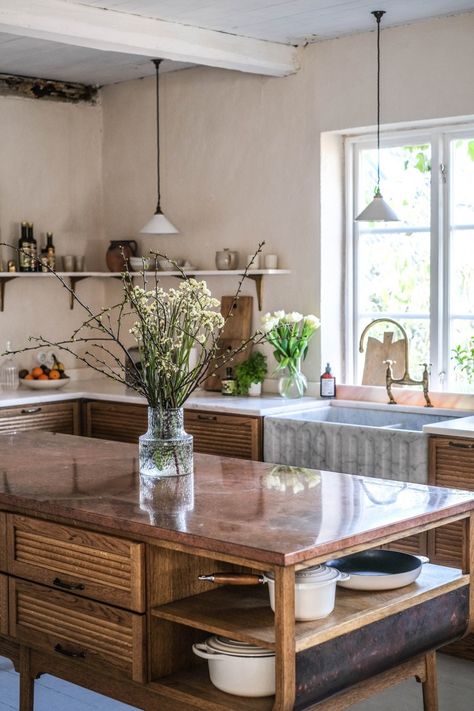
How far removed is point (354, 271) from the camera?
20.3ft

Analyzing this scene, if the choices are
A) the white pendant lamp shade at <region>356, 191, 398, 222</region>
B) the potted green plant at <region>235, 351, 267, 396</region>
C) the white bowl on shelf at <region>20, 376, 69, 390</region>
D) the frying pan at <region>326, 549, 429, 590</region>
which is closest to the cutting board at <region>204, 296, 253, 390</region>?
the potted green plant at <region>235, 351, 267, 396</region>

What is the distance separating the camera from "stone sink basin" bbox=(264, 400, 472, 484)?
4934 mm

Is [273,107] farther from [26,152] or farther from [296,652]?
[296,652]

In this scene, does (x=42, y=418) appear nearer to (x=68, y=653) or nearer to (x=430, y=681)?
(x=68, y=653)

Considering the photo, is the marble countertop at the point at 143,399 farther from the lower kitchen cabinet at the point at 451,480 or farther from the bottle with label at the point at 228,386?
the lower kitchen cabinet at the point at 451,480

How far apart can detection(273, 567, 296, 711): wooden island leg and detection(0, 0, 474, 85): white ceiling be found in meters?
3.34

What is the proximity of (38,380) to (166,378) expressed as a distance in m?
3.27

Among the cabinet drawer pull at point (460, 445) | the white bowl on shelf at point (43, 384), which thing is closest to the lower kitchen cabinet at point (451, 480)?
the cabinet drawer pull at point (460, 445)

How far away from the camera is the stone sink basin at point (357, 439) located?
4.93m

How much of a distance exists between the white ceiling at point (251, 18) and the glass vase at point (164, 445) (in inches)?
92.8

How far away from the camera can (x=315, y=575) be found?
274 cm

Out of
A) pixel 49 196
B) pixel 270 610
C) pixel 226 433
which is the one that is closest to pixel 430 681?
pixel 270 610

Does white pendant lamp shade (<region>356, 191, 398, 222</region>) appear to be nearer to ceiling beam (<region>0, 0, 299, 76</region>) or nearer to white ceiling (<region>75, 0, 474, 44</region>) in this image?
white ceiling (<region>75, 0, 474, 44</region>)

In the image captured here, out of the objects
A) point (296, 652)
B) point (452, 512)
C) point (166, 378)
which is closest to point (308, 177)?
point (166, 378)
